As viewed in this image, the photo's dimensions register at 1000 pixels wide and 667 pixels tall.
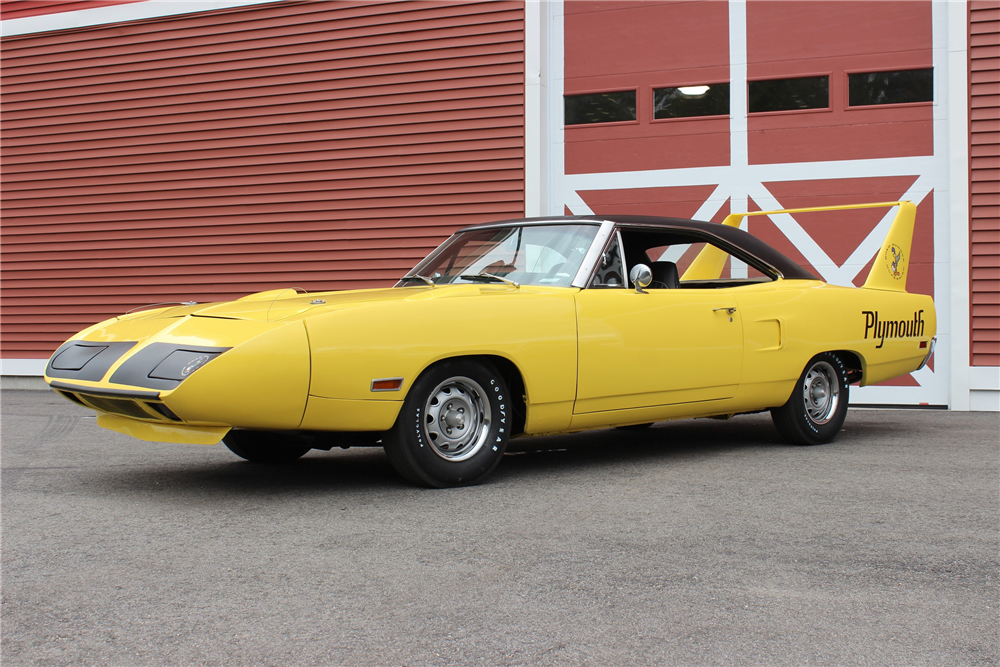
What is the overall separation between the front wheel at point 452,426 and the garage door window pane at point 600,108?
6.16m

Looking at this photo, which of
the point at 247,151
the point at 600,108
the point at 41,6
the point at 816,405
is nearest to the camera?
the point at 816,405

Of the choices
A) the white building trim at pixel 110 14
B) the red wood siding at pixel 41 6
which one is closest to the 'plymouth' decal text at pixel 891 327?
the white building trim at pixel 110 14

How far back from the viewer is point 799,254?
931 cm

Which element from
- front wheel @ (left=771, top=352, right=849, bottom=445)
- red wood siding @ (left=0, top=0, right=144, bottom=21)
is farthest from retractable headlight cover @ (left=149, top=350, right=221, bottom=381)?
red wood siding @ (left=0, top=0, right=144, bottom=21)

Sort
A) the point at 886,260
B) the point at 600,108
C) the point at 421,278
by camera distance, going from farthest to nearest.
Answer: the point at 600,108
the point at 886,260
the point at 421,278

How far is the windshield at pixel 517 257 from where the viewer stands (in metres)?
5.09

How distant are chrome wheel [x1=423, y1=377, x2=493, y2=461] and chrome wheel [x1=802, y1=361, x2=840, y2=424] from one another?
2615mm

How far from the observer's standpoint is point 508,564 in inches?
122

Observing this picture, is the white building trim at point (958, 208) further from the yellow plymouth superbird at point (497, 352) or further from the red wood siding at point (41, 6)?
the red wood siding at point (41, 6)

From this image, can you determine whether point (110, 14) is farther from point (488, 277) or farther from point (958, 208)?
point (958, 208)

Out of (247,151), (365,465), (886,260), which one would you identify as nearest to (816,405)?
(886,260)

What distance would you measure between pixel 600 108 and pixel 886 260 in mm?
4212

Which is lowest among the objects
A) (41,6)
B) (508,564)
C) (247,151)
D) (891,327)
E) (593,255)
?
(508,564)

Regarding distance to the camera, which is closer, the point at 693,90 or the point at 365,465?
the point at 365,465
